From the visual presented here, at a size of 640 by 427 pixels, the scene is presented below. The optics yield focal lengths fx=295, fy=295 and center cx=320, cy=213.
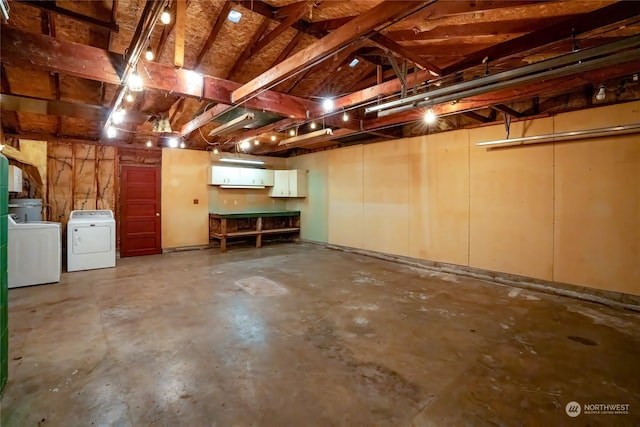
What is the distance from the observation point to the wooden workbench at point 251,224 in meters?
7.36

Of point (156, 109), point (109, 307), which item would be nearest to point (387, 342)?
point (109, 307)

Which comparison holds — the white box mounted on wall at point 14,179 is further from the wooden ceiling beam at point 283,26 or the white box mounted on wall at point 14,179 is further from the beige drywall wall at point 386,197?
the beige drywall wall at point 386,197

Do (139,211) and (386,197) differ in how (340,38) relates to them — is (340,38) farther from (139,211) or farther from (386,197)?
(139,211)

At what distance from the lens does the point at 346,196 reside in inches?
287

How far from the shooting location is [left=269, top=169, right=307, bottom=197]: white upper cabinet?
827cm

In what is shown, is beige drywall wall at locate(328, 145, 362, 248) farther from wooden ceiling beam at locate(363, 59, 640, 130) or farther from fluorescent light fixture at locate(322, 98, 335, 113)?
fluorescent light fixture at locate(322, 98, 335, 113)

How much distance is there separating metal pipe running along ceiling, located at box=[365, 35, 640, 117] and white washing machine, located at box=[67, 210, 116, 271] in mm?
5596

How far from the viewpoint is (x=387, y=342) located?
278 cm

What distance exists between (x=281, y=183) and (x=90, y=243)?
4589 millimetres

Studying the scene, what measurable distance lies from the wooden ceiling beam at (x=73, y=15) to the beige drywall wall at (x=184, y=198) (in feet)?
14.8

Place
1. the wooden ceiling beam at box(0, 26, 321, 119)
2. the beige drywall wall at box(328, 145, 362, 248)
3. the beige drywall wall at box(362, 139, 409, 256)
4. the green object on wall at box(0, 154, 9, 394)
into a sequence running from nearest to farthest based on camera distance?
the green object on wall at box(0, 154, 9, 394) < the wooden ceiling beam at box(0, 26, 321, 119) < the beige drywall wall at box(362, 139, 409, 256) < the beige drywall wall at box(328, 145, 362, 248)

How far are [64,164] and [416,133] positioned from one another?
722 cm

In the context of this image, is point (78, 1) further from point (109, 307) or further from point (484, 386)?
point (484, 386)

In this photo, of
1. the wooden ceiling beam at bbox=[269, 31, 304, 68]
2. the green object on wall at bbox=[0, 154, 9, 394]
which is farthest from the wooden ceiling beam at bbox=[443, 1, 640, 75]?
the green object on wall at bbox=[0, 154, 9, 394]
